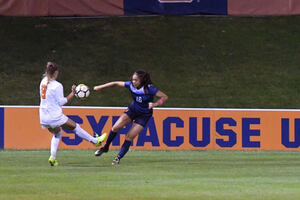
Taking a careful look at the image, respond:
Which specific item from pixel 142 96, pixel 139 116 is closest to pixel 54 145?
pixel 139 116

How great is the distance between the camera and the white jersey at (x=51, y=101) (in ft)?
53.2

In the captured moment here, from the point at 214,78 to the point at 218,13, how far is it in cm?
514

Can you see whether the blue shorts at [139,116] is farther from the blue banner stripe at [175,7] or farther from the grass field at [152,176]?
the blue banner stripe at [175,7]

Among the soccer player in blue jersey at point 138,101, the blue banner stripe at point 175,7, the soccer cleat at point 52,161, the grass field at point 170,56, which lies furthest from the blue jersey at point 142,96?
the blue banner stripe at point 175,7

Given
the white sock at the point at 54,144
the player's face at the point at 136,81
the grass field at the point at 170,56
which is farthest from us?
the grass field at the point at 170,56

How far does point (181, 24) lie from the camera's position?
3322 centimetres

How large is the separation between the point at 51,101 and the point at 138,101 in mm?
1781

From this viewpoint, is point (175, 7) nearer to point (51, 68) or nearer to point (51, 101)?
point (51, 101)

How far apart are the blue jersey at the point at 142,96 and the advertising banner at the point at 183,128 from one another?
4.89 metres

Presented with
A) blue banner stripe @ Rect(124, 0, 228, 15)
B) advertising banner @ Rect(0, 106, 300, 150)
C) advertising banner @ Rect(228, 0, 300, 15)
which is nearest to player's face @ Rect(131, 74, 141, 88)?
advertising banner @ Rect(0, 106, 300, 150)

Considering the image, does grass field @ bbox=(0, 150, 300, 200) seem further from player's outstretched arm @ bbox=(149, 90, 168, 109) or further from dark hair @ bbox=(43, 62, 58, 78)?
dark hair @ bbox=(43, 62, 58, 78)

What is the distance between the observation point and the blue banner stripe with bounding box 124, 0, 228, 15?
3375 centimetres

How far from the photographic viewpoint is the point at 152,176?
14648 millimetres

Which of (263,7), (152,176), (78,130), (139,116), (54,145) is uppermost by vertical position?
(263,7)
